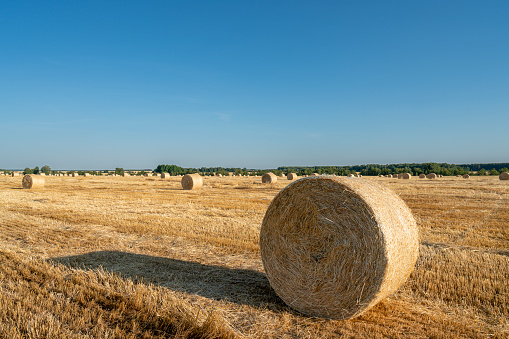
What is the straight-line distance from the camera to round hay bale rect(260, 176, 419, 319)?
176 inches

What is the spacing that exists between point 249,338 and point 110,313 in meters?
1.98

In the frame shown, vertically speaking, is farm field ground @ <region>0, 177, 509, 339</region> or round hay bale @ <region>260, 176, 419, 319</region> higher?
round hay bale @ <region>260, 176, 419, 319</region>

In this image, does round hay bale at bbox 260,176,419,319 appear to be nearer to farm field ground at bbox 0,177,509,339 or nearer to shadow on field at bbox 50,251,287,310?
farm field ground at bbox 0,177,509,339

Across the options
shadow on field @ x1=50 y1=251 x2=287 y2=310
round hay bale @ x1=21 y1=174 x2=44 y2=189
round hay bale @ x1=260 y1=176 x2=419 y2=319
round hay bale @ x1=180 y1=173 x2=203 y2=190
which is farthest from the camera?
round hay bale @ x1=180 y1=173 x2=203 y2=190

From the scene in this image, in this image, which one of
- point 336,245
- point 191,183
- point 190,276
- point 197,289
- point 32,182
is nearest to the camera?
point 336,245

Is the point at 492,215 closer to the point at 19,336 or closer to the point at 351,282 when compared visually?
the point at 351,282

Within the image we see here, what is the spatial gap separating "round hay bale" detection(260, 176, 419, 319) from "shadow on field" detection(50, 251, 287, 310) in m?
0.46

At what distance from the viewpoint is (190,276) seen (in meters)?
6.02

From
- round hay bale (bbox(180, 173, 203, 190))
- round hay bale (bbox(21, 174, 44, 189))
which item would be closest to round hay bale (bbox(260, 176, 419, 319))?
round hay bale (bbox(180, 173, 203, 190))

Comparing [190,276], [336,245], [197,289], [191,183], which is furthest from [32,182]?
[336,245]

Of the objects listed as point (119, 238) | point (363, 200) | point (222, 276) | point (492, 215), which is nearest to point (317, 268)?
point (363, 200)

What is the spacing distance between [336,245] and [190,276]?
110 inches

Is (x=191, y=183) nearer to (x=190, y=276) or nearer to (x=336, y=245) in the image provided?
(x=190, y=276)

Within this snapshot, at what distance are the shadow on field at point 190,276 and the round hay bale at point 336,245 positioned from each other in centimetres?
46
